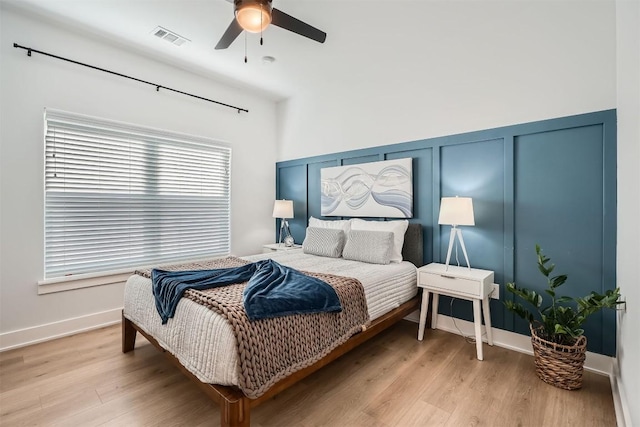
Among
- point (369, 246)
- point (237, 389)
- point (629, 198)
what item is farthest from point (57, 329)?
point (629, 198)

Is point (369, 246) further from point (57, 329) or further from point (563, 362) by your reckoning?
point (57, 329)

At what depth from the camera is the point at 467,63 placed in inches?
111

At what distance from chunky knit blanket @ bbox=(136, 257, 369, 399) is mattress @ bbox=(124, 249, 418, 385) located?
0.16ft

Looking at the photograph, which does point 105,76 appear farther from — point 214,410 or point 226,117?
point 214,410

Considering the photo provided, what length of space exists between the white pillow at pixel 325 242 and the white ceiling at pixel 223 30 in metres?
1.92

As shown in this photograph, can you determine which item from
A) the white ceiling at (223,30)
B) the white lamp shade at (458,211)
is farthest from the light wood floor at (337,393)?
the white ceiling at (223,30)

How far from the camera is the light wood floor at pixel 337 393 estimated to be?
1.76 m

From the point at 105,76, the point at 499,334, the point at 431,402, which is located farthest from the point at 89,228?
the point at 499,334

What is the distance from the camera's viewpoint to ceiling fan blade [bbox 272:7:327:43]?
200 cm

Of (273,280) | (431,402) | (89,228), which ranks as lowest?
(431,402)

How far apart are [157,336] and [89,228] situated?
1765 millimetres

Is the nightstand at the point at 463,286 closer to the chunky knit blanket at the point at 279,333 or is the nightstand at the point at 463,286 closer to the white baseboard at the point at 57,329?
the chunky knit blanket at the point at 279,333

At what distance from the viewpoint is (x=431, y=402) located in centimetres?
191

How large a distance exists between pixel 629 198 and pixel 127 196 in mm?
4247
